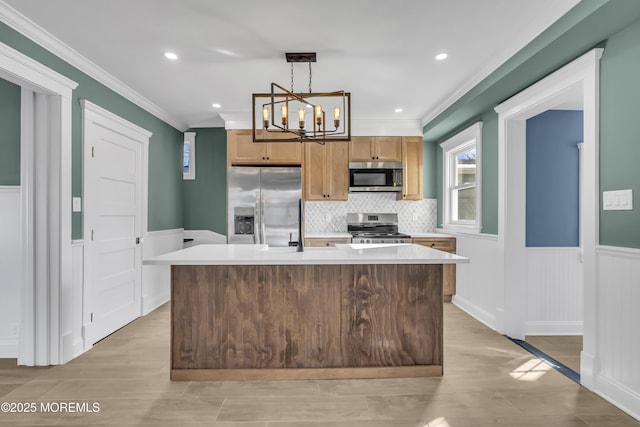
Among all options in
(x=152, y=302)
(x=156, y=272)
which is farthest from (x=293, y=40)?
(x=152, y=302)

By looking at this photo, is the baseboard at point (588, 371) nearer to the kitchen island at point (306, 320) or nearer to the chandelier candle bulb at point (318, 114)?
the kitchen island at point (306, 320)

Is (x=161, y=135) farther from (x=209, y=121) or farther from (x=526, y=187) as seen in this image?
(x=526, y=187)

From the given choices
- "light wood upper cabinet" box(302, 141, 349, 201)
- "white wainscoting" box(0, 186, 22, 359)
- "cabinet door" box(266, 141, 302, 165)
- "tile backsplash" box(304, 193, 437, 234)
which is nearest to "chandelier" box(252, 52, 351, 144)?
"cabinet door" box(266, 141, 302, 165)

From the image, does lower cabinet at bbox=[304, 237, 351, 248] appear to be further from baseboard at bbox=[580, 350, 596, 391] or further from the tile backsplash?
baseboard at bbox=[580, 350, 596, 391]

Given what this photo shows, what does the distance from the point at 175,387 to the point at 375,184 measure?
3.49 m

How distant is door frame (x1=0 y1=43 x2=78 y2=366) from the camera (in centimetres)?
271

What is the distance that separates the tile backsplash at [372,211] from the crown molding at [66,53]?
A: 2524mm

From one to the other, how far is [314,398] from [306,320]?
489 millimetres

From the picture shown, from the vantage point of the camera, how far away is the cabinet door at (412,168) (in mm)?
5008

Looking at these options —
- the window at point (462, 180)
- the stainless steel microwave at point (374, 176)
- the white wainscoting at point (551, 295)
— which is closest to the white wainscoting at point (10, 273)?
the stainless steel microwave at point (374, 176)

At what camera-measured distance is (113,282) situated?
3559 millimetres

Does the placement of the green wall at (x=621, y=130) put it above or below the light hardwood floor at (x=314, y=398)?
above

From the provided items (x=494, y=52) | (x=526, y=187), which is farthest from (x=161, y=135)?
(x=526, y=187)

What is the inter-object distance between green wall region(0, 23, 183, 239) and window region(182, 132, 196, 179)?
7 centimetres
